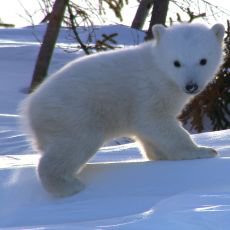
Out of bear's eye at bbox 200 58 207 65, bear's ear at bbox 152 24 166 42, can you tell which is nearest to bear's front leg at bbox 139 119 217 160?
bear's eye at bbox 200 58 207 65

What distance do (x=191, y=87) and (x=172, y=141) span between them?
1.37 ft

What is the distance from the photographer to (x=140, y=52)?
6.09m

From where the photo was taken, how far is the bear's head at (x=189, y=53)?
573 centimetres

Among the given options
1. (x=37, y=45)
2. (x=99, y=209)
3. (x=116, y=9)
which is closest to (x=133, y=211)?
(x=99, y=209)

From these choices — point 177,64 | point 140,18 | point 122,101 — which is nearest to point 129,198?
point 122,101

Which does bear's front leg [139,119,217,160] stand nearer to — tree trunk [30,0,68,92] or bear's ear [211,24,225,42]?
bear's ear [211,24,225,42]

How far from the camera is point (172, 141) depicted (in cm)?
579

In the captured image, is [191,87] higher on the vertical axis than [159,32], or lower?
lower

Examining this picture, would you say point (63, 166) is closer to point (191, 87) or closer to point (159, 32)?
point (191, 87)

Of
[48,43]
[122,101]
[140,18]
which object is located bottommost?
[140,18]

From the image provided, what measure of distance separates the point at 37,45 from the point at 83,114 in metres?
13.4

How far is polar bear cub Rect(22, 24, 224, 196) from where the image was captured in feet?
17.7

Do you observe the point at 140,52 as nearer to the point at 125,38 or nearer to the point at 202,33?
the point at 202,33

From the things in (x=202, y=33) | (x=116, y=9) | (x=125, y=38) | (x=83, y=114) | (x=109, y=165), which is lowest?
(x=125, y=38)
